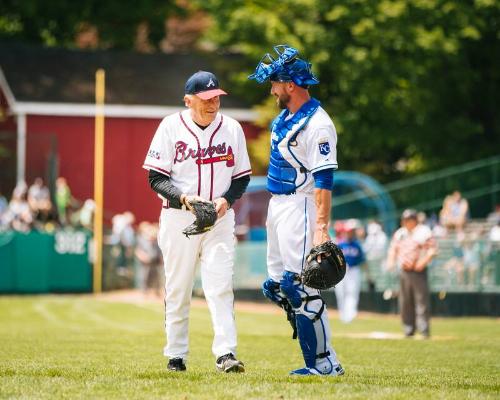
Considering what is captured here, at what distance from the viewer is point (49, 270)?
116 feet

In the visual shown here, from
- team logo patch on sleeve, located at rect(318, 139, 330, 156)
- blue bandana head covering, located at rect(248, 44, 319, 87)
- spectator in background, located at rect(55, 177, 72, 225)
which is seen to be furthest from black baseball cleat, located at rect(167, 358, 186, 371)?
spectator in background, located at rect(55, 177, 72, 225)

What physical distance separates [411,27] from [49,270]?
525 inches

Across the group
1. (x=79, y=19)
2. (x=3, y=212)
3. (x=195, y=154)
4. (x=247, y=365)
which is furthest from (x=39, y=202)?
(x=195, y=154)

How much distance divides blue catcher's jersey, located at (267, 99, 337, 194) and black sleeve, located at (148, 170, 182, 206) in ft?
2.45

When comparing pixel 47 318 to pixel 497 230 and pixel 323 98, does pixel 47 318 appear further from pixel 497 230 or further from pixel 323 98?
pixel 323 98

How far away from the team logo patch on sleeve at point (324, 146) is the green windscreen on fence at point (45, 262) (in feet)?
86.7

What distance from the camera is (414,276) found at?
1919 cm

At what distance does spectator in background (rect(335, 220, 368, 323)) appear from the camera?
24141 mm

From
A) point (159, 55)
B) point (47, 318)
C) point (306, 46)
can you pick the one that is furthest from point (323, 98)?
point (47, 318)

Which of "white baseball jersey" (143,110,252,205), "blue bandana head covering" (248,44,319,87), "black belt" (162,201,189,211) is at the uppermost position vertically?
"blue bandana head covering" (248,44,319,87)

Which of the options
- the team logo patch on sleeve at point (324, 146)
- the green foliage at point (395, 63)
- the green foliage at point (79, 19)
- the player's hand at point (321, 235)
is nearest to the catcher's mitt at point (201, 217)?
the player's hand at point (321, 235)

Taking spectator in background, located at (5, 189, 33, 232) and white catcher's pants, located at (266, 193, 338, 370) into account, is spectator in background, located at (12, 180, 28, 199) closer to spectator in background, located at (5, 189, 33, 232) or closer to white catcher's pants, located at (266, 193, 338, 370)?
spectator in background, located at (5, 189, 33, 232)

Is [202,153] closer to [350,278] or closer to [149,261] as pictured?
[350,278]

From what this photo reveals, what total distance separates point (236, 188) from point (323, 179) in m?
0.92
